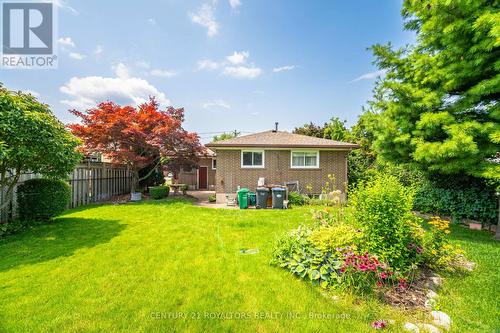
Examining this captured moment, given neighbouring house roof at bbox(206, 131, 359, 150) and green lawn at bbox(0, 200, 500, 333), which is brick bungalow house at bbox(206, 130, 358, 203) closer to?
neighbouring house roof at bbox(206, 131, 359, 150)

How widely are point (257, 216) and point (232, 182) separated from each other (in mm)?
4218

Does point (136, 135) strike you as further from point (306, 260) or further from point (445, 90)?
point (445, 90)

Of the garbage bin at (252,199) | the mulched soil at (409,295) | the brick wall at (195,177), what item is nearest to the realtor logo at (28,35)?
the garbage bin at (252,199)

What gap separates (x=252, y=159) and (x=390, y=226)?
949 centimetres

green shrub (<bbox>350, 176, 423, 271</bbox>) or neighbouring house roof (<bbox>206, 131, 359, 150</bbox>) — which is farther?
neighbouring house roof (<bbox>206, 131, 359, 150</bbox>)

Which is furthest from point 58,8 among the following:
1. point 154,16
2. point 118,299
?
point 118,299

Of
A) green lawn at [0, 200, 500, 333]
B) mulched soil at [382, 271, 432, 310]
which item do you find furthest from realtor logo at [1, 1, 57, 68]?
mulched soil at [382, 271, 432, 310]

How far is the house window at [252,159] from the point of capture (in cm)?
1245

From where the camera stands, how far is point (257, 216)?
847 cm

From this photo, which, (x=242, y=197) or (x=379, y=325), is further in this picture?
(x=242, y=197)

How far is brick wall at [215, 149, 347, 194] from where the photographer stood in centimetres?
1234

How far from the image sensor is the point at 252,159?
12508 mm

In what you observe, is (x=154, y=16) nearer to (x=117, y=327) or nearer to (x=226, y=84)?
(x=226, y=84)

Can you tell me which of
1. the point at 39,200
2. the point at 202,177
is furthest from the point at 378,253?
the point at 202,177
